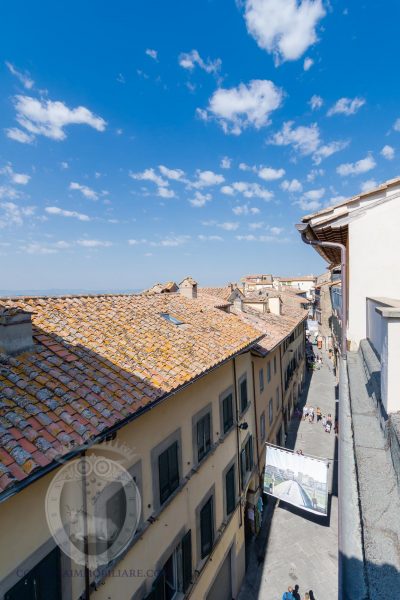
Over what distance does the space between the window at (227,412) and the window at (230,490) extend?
1.59 metres

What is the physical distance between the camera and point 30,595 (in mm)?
4367

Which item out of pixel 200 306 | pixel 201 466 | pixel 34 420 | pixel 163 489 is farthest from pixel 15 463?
pixel 200 306

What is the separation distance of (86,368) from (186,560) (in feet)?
20.0

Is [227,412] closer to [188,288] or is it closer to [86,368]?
[86,368]

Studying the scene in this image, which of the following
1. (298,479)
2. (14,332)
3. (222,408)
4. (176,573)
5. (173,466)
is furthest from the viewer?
(298,479)

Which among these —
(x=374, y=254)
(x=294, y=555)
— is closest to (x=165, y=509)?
(x=374, y=254)

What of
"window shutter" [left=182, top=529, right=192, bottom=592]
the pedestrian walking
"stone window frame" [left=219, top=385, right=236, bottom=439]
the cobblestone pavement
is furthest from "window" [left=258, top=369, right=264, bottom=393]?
"window shutter" [left=182, top=529, right=192, bottom=592]

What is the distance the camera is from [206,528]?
30.9ft

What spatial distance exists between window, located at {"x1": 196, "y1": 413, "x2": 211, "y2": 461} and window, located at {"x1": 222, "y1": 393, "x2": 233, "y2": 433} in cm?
120

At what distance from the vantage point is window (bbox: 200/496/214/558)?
9.17m

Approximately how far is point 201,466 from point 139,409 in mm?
4555

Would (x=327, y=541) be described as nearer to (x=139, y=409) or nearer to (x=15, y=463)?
(x=139, y=409)

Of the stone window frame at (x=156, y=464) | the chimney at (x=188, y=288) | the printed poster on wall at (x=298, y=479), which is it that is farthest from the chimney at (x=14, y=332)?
the printed poster on wall at (x=298, y=479)

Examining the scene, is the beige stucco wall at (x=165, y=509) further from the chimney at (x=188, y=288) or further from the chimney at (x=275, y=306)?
the chimney at (x=275, y=306)
